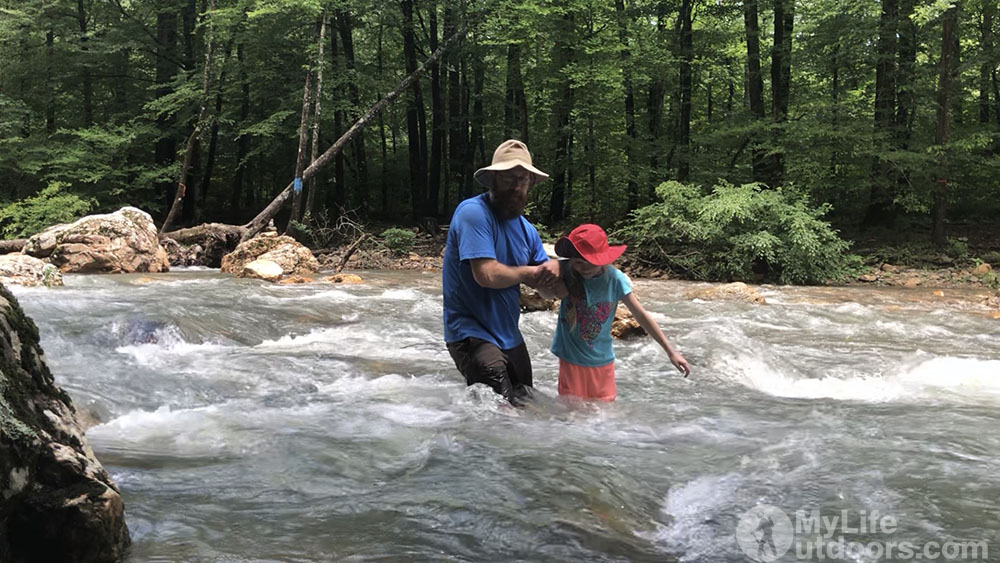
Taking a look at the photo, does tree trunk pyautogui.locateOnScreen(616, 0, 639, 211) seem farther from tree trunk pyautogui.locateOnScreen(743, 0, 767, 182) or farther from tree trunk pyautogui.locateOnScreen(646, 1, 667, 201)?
tree trunk pyautogui.locateOnScreen(743, 0, 767, 182)

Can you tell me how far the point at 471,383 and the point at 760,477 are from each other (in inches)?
68.4

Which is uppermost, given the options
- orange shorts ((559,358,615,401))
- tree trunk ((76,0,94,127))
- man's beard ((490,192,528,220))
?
tree trunk ((76,0,94,127))

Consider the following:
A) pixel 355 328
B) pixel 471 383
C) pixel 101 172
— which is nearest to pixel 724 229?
pixel 355 328

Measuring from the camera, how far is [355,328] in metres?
8.55

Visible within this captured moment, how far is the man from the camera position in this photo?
12.9 feet

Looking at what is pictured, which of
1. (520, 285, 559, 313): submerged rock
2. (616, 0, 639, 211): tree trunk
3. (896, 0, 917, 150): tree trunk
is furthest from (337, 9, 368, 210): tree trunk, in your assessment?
(896, 0, 917, 150): tree trunk

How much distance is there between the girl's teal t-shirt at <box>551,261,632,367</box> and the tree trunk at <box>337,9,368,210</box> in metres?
18.9

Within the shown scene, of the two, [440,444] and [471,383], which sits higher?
[471,383]

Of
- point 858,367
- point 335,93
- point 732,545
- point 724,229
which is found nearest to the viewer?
point 732,545

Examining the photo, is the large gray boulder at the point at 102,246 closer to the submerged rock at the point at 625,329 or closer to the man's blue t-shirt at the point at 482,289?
the submerged rock at the point at 625,329

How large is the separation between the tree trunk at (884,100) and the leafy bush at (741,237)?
7.98ft

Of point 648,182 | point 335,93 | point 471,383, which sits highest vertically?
point 335,93

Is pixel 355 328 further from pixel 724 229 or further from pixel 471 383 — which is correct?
pixel 724 229

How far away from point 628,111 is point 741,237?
9.01 meters
